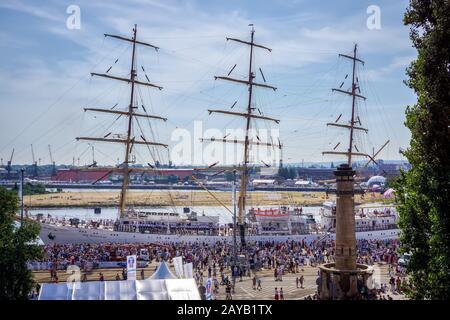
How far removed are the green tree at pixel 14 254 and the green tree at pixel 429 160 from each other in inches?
551

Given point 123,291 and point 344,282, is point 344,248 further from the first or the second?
point 123,291

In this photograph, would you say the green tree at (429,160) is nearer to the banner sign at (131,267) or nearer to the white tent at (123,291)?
the white tent at (123,291)

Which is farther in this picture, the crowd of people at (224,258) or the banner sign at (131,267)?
the crowd of people at (224,258)

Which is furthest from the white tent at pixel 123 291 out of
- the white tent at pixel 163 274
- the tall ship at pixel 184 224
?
the tall ship at pixel 184 224

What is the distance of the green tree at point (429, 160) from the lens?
→ 43.6 ft

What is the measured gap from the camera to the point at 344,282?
18.6 meters

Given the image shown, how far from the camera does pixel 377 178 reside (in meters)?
156

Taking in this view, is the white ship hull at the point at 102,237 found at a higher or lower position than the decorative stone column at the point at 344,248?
lower

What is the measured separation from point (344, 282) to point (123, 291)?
377 inches

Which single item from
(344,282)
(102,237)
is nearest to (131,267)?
(344,282)

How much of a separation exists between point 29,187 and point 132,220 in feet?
291

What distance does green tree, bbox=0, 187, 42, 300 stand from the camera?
18562 millimetres

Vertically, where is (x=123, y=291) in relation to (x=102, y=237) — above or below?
above
